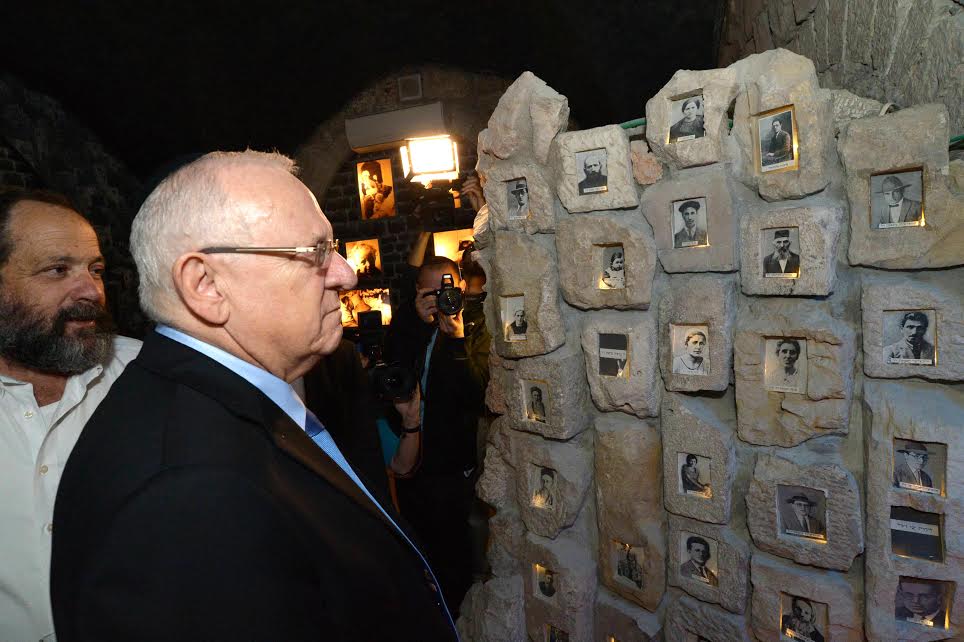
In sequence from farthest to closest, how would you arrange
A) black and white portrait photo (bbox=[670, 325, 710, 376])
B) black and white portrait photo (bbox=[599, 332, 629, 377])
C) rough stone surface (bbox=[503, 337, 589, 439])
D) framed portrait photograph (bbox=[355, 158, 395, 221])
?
framed portrait photograph (bbox=[355, 158, 395, 221])
rough stone surface (bbox=[503, 337, 589, 439])
black and white portrait photo (bbox=[599, 332, 629, 377])
black and white portrait photo (bbox=[670, 325, 710, 376])

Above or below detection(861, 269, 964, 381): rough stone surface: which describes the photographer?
below

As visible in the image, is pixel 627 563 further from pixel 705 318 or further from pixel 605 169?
pixel 605 169

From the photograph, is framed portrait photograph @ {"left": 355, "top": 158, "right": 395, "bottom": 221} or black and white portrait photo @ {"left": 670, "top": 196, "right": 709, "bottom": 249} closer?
black and white portrait photo @ {"left": 670, "top": 196, "right": 709, "bottom": 249}

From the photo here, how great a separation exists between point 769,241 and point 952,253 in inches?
12.5

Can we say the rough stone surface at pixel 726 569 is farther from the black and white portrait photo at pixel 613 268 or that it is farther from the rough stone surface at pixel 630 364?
the black and white portrait photo at pixel 613 268

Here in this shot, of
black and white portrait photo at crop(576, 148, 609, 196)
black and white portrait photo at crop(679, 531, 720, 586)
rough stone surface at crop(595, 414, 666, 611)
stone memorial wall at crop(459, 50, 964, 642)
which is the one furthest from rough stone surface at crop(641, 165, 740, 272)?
black and white portrait photo at crop(679, 531, 720, 586)

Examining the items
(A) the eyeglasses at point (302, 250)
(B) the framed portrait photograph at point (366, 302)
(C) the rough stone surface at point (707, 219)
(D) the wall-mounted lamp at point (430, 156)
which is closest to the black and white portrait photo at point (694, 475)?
(C) the rough stone surface at point (707, 219)

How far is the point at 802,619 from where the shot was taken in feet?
4.37

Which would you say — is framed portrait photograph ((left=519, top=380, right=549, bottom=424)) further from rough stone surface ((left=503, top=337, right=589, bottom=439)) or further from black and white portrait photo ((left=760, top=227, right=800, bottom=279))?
black and white portrait photo ((left=760, top=227, right=800, bottom=279))

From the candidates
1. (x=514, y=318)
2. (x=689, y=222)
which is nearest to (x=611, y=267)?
(x=689, y=222)

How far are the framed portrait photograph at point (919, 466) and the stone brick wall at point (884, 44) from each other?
2.22 feet

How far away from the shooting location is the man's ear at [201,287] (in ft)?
2.86

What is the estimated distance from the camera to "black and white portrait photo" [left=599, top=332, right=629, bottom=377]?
149cm

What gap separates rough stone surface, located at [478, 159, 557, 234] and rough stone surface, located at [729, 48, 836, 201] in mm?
499
